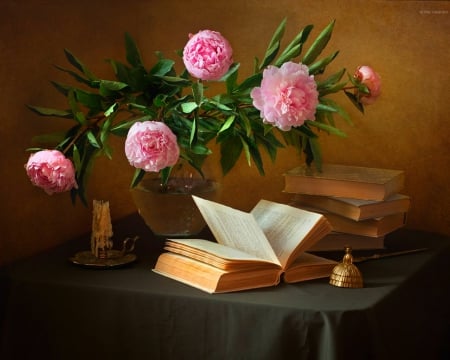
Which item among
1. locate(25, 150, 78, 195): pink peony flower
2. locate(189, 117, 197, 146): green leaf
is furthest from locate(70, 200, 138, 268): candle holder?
locate(189, 117, 197, 146): green leaf

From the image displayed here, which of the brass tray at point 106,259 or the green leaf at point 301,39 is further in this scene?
the green leaf at point 301,39

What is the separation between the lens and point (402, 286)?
1532mm

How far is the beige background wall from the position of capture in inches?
75.3

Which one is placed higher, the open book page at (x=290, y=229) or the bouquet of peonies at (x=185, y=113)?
the bouquet of peonies at (x=185, y=113)

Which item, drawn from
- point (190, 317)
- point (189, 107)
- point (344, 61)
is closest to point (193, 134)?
point (189, 107)

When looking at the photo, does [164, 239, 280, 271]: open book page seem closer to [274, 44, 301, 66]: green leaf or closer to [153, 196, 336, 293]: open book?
[153, 196, 336, 293]: open book

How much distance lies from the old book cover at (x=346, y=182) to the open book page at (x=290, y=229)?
0.19 meters

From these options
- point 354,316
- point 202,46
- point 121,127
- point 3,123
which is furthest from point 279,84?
point 3,123

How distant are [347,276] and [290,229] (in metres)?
0.15

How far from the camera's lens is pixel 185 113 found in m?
1.65

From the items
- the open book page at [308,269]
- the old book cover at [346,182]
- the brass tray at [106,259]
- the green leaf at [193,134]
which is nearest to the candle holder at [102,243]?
the brass tray at [106,259]

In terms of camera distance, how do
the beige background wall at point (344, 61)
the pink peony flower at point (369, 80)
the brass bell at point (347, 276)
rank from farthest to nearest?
the beige background wall at point (344, 61)
the pink peony flower at point (369, 80)
the brass bell at point (347, 276)

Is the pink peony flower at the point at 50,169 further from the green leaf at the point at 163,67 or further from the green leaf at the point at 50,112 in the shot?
the green leaf at the point at 163,67

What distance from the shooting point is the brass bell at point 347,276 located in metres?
1.47
